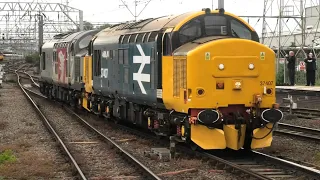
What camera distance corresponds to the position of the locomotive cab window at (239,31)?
39.0ft

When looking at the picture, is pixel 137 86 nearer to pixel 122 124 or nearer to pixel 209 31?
pixel 209 31

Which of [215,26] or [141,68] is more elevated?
[215,26]

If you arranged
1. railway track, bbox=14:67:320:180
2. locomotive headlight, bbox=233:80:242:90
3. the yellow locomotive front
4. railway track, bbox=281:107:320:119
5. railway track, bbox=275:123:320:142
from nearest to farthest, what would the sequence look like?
railway track, bbox=14:67:320:180 < the yellow locomotive front < locomotive headlight, bbox=233:80:242:90 < railway track, bbox=275:123:320:142 < railway track, bbox=281:107:320:119

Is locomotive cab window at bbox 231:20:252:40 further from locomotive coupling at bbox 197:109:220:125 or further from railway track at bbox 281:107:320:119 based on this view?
railway track at bbox 281:107:320:119

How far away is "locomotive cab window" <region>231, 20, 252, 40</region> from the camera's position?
11.9 metres

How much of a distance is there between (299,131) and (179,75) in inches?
243

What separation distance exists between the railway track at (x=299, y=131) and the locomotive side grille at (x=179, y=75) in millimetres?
4353

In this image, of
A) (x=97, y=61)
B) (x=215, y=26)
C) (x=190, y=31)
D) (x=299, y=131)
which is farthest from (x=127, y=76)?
(x=299, y=131)

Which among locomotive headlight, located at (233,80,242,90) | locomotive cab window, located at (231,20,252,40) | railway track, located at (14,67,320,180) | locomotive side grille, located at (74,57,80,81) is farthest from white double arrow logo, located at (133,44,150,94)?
locomotive side grille, located at (74,57,80,81)

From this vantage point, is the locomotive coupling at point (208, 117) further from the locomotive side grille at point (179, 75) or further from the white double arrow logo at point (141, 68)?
the white double arrow logo at point (141, 68)

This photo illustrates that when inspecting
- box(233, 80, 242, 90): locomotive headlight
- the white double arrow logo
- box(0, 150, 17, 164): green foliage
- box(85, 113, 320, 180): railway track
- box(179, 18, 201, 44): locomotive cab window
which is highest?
box(179, 18, 201, 44): locomotive cab window

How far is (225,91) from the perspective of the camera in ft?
35.5

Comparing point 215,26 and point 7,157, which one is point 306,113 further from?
point 7,157

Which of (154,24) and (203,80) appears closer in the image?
(203,80)
